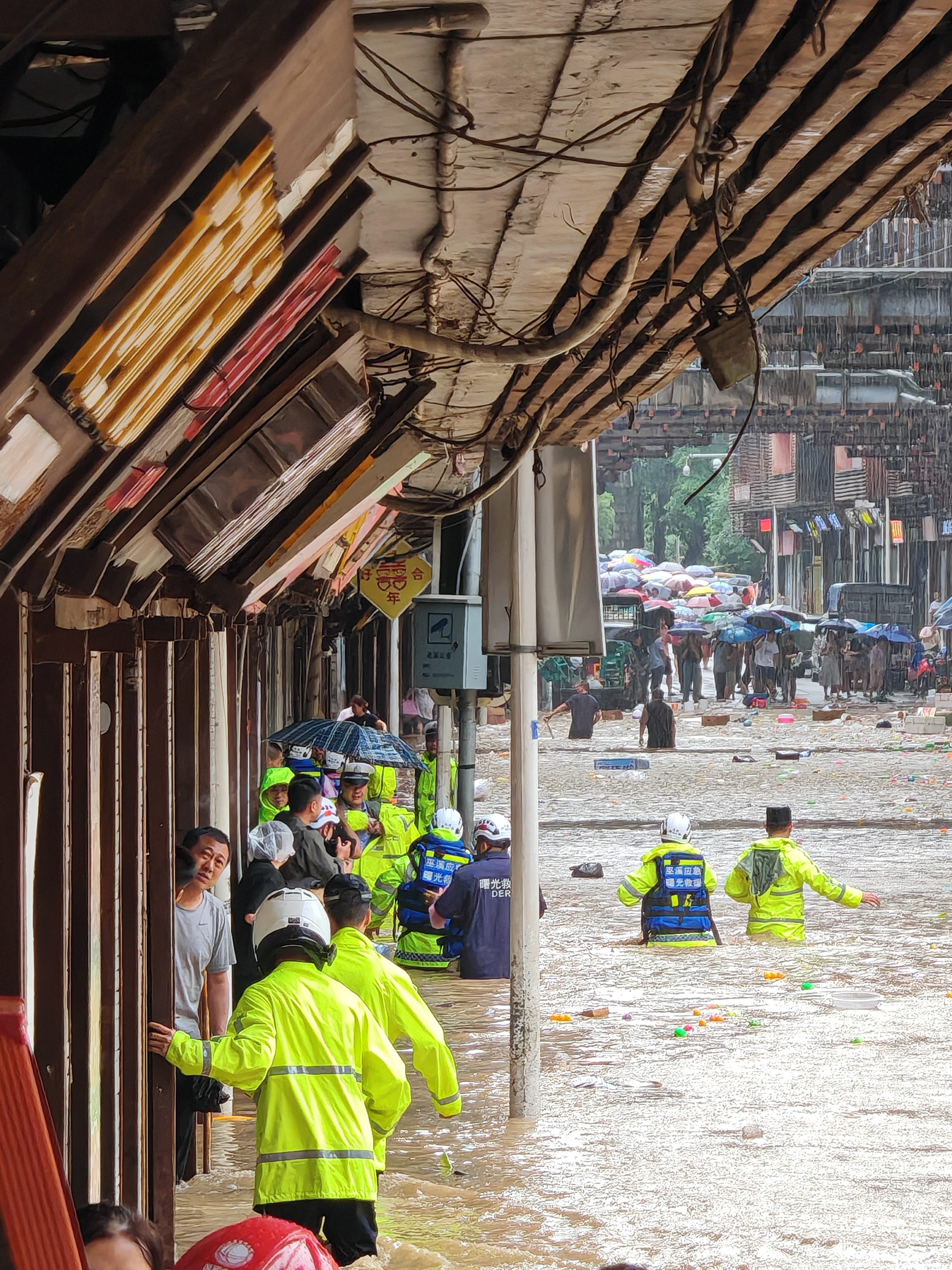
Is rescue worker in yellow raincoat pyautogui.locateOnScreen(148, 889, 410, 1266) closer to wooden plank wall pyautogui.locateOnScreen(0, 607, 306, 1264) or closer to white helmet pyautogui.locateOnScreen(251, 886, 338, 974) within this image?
white helmet pyautogui.locateOnScreen(251, 886, 338, 974)

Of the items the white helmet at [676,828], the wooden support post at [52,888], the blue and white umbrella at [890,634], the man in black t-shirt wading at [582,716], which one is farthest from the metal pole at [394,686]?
the blue and white umbrella at [890,634]

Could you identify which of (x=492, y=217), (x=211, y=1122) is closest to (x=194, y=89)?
(x=492, y=217)

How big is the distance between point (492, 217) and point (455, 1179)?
14.4ft

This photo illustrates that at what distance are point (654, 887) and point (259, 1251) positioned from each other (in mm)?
8786

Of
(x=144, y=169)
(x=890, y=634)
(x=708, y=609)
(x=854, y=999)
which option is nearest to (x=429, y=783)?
(x=854, y=999)

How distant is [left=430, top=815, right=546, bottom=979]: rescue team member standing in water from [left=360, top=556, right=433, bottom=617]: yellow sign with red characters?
5154 millimetres

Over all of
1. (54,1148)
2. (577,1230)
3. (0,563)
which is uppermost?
(0,563)

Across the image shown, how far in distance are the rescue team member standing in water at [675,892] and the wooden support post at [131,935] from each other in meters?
6.16

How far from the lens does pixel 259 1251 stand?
2.47m

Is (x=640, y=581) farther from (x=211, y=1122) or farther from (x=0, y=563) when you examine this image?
(x=0, y=563)

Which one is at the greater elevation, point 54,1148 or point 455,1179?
point 54,1148

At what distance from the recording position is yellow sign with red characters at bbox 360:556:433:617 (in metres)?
14.8

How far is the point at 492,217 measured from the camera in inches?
152

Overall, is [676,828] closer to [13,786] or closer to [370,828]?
[370,828]
